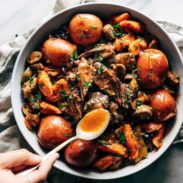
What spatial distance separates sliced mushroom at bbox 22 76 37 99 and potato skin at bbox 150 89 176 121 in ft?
1.64

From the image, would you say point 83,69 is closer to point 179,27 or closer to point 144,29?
point 144,29

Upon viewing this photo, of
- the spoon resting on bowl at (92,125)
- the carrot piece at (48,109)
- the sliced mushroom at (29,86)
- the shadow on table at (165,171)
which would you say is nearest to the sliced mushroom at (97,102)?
the spoon resting on bowl at (92,125)

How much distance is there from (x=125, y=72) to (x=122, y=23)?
213mm

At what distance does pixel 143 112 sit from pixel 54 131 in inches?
14.6

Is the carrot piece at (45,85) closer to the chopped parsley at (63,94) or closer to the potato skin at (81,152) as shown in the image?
the chopped parsley at (63,94)

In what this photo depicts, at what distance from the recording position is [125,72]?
71.9 inches

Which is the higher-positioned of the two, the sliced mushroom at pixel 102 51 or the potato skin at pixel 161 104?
the sliced mushroom at pixel 102 51

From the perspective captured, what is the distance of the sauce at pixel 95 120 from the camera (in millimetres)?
1739

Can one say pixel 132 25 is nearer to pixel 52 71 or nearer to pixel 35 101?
pixel 52 71

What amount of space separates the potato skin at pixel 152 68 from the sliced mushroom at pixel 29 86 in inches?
17.5

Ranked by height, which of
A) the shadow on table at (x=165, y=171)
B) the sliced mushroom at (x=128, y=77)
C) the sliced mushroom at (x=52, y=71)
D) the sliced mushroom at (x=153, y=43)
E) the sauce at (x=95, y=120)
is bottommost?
the shadow on table at (x=165, y=171)

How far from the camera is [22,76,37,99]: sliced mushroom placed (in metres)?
1.82

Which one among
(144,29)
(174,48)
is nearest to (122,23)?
(144,29)

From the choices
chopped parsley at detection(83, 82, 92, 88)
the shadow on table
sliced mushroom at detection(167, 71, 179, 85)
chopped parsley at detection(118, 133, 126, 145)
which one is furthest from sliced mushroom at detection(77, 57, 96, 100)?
the shadow on table
